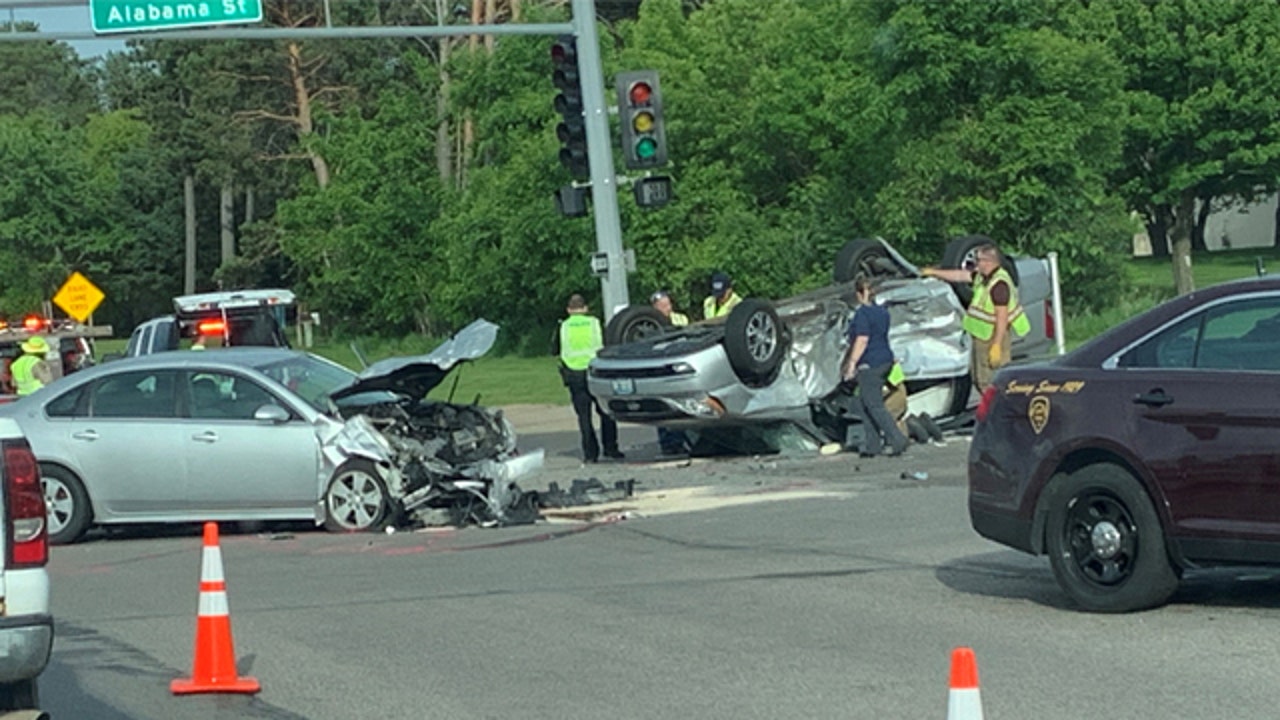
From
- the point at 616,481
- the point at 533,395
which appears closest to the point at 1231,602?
the point at 616,481

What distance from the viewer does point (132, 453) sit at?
15383mm

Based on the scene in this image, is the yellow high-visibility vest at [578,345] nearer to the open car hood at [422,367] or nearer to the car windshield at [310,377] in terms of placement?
the car windshield at [310,377]

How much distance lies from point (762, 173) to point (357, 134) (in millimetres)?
18047

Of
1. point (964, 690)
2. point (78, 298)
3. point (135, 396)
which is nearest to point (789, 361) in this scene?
point (135, 396)

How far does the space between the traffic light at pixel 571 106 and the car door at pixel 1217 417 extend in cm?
1496

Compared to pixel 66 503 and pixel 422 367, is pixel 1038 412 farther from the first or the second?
pixel 66 503

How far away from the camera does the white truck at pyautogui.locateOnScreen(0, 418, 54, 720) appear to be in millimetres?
6555

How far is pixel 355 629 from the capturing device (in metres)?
10.6

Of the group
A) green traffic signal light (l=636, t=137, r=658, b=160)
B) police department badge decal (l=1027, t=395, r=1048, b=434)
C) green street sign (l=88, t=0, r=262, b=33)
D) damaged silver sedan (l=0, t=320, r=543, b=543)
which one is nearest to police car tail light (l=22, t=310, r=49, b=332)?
green street sign (l=88, t=0, r=262, b=33)

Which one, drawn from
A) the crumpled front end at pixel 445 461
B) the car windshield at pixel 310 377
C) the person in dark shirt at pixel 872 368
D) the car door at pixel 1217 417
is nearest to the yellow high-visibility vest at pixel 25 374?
the car windshield at pixel 310 377

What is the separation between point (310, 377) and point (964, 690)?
1201 centimetres

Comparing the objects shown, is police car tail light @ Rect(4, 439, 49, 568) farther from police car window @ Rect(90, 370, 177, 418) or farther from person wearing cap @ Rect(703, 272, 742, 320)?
person wearing cap @ Rect(703, 272, 742, 320)

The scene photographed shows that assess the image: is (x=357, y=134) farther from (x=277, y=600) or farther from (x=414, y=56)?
(x=277, y=600)

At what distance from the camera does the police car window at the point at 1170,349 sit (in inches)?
379
